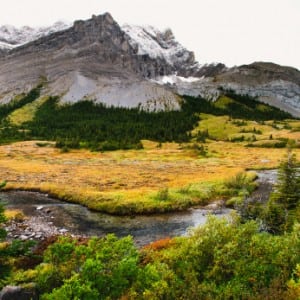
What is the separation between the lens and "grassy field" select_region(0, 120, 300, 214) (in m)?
58.0

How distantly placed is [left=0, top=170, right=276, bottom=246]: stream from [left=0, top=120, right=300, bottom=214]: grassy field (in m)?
2.61

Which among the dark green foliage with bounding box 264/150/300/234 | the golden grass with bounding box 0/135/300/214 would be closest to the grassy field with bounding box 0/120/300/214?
the golden grass with bounding box 0/135/300/214

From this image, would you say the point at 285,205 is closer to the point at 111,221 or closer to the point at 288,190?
the point at 288,190

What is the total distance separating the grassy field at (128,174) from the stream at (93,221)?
261 centimetres

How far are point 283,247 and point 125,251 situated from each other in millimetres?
8931

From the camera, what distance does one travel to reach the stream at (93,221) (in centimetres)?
4372

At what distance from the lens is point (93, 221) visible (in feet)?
164

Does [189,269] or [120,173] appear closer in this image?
[189,269]

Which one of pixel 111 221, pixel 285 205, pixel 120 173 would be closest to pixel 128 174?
pixel 120 173

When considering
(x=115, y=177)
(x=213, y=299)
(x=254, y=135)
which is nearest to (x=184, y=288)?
(x=213, y=299)

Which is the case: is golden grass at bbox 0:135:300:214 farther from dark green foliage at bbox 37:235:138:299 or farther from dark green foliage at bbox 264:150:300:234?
dark green foliage at bbox 37:235:138:299

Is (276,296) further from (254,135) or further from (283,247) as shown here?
(254,135)

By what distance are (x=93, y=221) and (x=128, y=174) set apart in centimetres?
3339

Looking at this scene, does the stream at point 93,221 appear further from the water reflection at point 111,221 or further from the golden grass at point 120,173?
the golden grass at point 120,173
